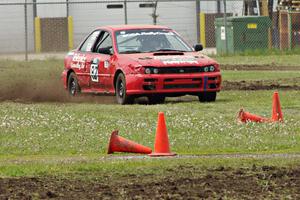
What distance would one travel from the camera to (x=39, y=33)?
4825 cm

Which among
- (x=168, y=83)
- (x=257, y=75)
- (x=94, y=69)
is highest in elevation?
(x=94, y=69)

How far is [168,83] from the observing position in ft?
67.3

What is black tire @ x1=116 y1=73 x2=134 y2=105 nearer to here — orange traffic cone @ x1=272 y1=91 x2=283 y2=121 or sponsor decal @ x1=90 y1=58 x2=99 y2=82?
sponsor decal @ x1=90 y1=58 x2=99 y2=82

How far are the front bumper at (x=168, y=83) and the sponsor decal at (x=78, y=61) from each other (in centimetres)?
212

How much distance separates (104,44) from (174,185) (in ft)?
39.6

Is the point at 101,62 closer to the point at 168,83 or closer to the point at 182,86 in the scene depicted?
the point at 168,83

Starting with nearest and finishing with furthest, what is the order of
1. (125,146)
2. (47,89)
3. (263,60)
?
(125,146), (47,89), (263,60)

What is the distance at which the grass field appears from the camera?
10984 mm

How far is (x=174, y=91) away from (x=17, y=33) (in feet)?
93.2

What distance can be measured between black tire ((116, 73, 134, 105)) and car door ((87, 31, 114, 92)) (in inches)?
13.7

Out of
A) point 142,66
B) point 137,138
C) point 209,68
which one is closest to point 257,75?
point 209,68

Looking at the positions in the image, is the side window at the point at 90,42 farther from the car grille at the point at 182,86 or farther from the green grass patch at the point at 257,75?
the green grass patch at the point at 257,75

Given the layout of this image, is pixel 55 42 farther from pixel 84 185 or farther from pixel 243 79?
pixel 84 185

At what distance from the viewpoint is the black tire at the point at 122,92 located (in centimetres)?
2077
